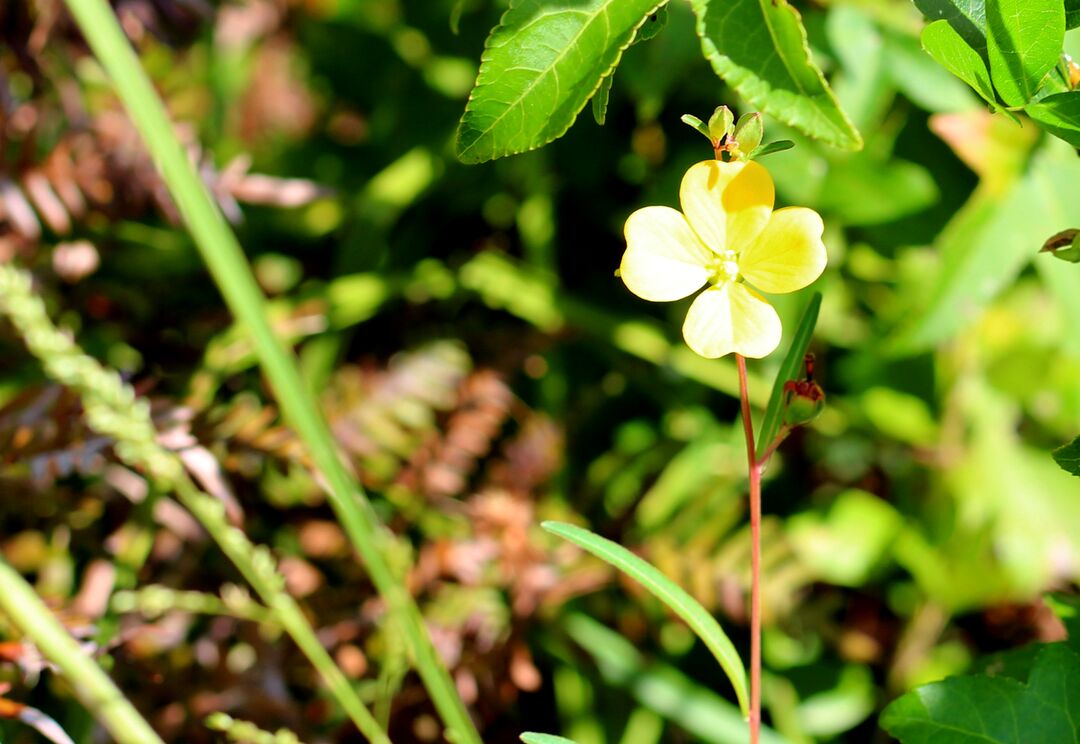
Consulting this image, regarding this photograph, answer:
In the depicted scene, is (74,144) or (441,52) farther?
(441,52)

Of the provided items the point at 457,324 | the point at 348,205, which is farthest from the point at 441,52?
the point at 457,324

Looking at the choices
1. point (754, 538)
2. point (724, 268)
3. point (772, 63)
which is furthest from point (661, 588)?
point (772, 63)

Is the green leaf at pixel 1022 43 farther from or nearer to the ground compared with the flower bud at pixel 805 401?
farther from the ground

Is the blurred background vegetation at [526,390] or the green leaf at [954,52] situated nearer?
the green leaf at [954,52]

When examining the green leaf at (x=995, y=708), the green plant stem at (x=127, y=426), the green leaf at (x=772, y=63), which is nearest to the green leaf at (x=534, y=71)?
the green leaf at (x=772, y=63)

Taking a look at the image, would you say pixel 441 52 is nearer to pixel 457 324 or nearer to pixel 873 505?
pixel 457 324

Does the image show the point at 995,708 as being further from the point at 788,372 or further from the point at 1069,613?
the point at 788,372

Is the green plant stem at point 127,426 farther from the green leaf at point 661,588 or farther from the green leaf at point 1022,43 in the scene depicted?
the green leaf at point 1022,43
